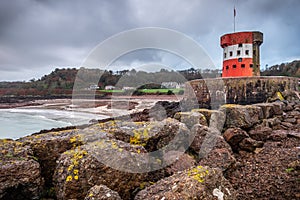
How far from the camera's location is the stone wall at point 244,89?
12703mm

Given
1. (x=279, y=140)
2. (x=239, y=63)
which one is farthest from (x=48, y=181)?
(x=239, y=63)

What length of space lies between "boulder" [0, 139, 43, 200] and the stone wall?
1188cm

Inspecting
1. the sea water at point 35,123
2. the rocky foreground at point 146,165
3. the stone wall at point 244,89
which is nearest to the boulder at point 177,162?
the rocky foreground at point 146,165

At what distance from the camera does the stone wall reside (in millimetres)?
12703

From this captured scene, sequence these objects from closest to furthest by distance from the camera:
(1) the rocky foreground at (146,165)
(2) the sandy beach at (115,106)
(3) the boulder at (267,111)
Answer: (1) the rocky foreground at (146,165), (3) the boulder at (267,111), (2) the sandy beach at (115,106)

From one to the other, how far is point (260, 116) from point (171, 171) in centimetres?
468

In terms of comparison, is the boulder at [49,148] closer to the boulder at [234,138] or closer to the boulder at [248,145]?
the boulder at [234,138]

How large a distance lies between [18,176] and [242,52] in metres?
19.5

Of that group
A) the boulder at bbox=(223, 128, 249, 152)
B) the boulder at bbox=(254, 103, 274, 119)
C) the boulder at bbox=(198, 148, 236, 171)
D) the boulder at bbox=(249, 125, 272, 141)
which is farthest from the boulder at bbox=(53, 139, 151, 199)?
the boulder at bbox=(254, 103, 274, 119)

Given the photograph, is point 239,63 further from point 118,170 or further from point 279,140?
point 118,170

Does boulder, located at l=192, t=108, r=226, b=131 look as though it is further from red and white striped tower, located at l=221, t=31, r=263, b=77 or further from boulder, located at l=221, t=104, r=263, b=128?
red and white striped tower, located at l=221, t=31, r=263, b=77

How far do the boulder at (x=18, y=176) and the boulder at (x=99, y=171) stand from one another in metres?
0.25

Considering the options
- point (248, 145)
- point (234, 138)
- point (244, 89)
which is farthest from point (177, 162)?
point (244, 89)

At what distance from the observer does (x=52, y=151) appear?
305cm
